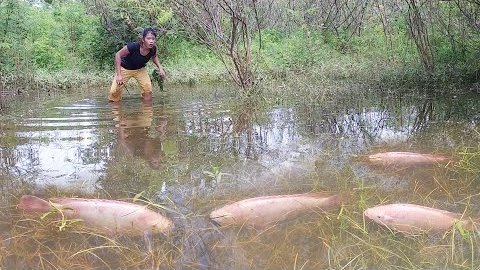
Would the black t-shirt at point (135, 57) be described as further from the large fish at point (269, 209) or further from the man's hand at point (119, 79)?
the large fish at point (269, 209)

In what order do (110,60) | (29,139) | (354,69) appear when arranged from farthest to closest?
(110,60)
(354,69)
(29,139)

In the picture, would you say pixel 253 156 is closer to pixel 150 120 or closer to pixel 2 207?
pixel 2 207

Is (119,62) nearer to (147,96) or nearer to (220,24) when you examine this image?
(147,96)

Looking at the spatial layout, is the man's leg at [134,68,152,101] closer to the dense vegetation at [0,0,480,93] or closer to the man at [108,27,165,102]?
the man at [108,27,165,102]

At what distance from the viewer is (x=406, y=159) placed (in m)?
3.71

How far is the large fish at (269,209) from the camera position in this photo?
8.84ft

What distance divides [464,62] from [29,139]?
25.4ft

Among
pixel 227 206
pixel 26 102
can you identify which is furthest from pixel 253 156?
pixel 26 102

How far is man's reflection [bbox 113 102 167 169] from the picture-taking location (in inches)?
166

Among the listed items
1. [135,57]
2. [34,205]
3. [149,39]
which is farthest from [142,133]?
[135,57]

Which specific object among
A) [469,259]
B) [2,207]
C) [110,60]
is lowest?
[469,259]

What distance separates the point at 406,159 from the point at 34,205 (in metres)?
2.74

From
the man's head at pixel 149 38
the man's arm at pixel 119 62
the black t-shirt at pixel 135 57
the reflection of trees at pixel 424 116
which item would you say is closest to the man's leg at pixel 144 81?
the black t-shirt at pixel 135 57

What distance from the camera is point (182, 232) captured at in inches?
101
